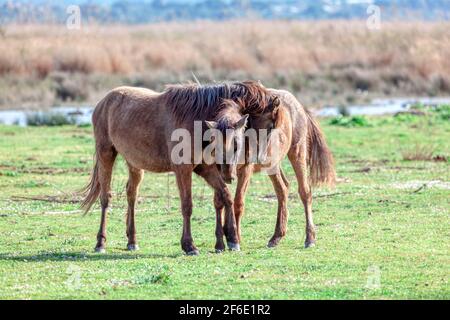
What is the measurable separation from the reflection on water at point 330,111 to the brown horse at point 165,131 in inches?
621

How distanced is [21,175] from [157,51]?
2333 centimetres

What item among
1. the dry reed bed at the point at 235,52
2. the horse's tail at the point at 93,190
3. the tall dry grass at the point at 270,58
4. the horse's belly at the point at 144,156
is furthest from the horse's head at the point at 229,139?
the dry reed bed at the point at 235,52

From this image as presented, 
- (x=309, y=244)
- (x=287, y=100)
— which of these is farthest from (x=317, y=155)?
(x=309, y=244)

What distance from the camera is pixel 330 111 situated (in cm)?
3297

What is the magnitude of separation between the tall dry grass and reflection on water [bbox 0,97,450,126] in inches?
46.5

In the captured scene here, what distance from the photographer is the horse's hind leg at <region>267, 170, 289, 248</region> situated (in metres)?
12.4

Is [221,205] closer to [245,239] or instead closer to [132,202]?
[245,239]

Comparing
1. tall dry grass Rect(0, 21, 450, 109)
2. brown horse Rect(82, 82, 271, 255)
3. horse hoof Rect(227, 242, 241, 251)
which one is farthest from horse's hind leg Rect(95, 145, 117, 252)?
tall dry grass Rect(0, 21, 450, 109)

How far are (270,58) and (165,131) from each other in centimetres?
3034

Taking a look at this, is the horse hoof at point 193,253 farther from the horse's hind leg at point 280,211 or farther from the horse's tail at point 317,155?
the horse's tail at point 317,155

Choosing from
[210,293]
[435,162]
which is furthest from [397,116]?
[210,293]

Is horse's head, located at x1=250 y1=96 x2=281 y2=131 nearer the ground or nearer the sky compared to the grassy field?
nearer the sky

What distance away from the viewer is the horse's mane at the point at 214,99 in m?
11.7

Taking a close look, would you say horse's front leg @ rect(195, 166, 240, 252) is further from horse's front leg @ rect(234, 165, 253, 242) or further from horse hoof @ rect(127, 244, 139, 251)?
horse hoof @ rect(127, 244, 139, 251)
